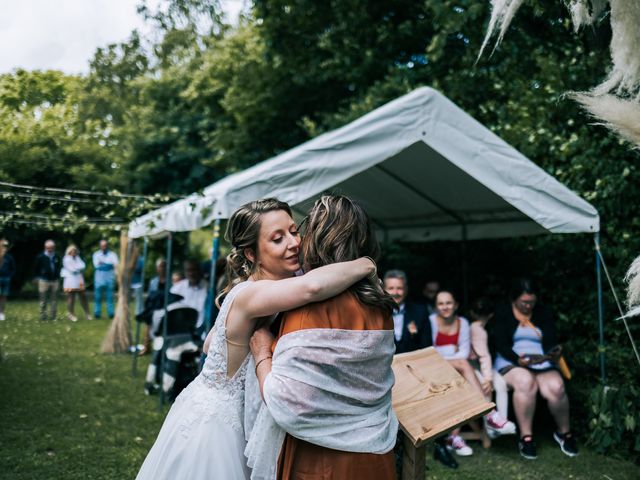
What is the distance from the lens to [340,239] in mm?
1996

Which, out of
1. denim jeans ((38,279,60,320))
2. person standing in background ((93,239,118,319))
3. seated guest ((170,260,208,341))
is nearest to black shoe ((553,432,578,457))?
seated guest ((170,260,208,341))

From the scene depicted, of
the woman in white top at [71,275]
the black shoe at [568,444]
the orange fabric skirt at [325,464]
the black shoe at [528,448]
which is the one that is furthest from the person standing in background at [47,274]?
the orange fabric skirt at [325,464]

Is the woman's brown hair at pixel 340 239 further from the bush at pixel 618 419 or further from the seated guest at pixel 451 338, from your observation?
the bush at pixel 618 419

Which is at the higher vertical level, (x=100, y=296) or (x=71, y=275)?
(x=71, y=275)

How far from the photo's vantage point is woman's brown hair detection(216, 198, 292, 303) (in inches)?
89.3

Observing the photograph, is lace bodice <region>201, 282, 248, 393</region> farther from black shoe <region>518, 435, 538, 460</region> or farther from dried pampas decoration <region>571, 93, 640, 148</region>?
black shoe <region>518, 435, 538, 460</region>

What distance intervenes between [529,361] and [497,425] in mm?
679

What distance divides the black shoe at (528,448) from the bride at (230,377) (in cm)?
351

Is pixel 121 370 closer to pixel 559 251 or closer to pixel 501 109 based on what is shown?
pixel 559 251

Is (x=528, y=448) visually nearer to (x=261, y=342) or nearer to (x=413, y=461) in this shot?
(x=413, y=461)

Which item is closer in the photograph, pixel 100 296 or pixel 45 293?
pixel 45 293

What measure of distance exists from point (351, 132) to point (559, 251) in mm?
3572

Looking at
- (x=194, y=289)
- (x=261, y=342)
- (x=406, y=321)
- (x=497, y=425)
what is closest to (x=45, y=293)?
(x=194, y=289)

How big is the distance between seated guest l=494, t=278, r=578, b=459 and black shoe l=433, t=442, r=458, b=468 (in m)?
0.73
